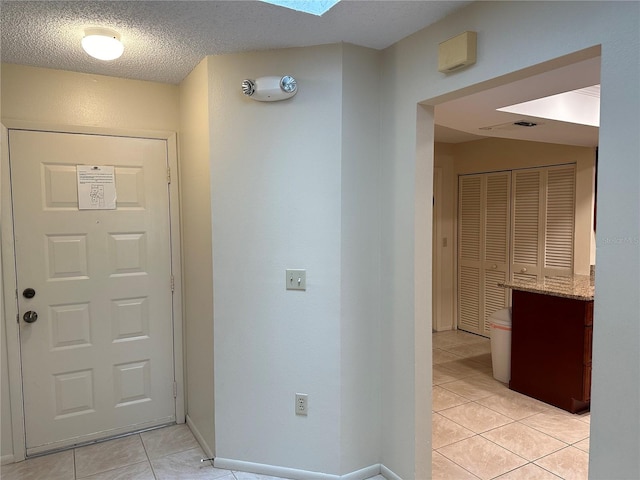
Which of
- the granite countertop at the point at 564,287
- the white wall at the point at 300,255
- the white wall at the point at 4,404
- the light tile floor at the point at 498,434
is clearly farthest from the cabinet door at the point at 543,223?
the white wall at the point at 4,404

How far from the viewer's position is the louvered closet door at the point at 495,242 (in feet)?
16.0

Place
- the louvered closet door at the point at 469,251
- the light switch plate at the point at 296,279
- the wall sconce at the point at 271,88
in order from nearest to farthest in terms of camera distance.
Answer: the wall sconce at the point at 271,88 < the light switch plate at the point at 296,279 < the louvered closet door at the point at 469,251

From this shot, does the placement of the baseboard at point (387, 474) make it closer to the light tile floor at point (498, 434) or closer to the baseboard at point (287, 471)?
the baseboard at point (287, 471)

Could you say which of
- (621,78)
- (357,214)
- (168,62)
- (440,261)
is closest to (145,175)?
(168,62)

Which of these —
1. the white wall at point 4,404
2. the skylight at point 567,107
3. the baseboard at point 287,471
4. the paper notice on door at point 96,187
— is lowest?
the baseboard at point 287,471

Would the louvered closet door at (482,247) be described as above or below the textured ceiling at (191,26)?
below

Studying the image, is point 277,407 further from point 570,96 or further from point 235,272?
point 570,96

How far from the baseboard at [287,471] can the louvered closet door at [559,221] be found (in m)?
2.78

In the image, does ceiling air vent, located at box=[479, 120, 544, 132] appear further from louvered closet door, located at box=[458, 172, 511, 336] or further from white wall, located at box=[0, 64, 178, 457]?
white wall, located at box=[0, 64, 178, 457]

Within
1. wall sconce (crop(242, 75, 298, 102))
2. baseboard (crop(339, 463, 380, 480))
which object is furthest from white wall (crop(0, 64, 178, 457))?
baseboard (crop(339, 463, 380, 480))

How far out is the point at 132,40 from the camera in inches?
84.9

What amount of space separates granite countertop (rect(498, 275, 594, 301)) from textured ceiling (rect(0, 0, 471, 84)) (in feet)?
7.12

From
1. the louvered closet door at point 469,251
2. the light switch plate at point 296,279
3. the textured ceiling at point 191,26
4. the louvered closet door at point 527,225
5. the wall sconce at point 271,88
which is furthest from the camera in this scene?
the louvered closet door at point 469,251

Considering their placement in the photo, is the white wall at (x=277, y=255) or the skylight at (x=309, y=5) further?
the white wall at (x=277, y=255)
